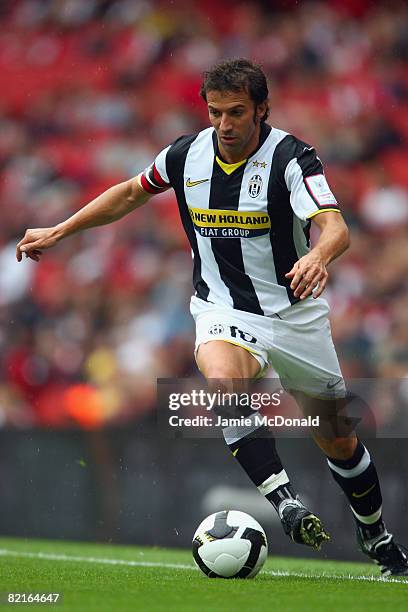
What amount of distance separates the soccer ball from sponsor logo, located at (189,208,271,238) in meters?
1.20

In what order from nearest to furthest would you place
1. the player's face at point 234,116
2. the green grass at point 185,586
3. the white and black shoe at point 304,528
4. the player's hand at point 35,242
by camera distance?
the green grass at point 185,586, the white and black shoe at point 304,528, the player's face at point 234,116, the player's hand at point 35,242

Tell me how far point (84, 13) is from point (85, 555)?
725 centimetres

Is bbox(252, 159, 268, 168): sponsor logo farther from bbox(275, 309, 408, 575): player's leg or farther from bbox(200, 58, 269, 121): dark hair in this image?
bbox(275, 309, 408, 575): player's leg

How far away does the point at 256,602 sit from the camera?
11.1 feet

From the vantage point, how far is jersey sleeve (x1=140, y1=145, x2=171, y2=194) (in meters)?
4.75

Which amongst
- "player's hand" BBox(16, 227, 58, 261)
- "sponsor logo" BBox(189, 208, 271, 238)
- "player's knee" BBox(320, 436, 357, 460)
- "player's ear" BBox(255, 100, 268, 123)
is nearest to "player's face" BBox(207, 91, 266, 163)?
"player's ear" BBox(255, 100, 268, 123)

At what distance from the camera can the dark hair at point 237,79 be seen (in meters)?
4.25

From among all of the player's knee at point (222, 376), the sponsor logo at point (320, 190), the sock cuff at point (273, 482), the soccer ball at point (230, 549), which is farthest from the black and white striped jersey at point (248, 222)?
the soccer ball at point (230, 549)

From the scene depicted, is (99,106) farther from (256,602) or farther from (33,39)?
(256,602)

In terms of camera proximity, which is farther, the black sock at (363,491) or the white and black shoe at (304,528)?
the black sock at (363,491)

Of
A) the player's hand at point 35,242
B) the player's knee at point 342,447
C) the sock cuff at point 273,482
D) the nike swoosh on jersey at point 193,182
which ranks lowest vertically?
the sock cuff at point 273,482

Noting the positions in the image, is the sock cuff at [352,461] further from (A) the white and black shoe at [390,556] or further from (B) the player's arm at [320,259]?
(B) the player's arm at [320,259]

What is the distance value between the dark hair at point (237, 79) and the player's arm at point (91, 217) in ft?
2.25

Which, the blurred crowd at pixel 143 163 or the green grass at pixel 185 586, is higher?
the blurred crowd at pixel 143 163
